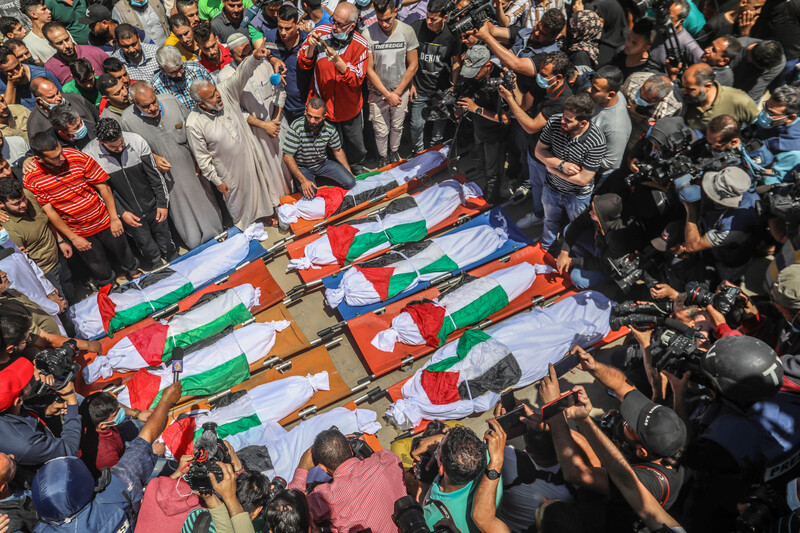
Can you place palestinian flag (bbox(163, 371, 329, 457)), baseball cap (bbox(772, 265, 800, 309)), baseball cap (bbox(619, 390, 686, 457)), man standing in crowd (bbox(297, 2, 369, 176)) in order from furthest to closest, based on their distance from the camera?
man standing in crowd (bbox(297, 2, 369, 176)) → palestinian flag (bbox(163, 371, 329, 457)) → baseball cap (bbox(772, 265, 800, 309)) → baseball cap (bbox(619, 390, 686, 457))

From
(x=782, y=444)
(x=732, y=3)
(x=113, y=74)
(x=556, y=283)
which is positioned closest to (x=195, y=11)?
(x=113, y=74)

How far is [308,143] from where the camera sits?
6.88 metres

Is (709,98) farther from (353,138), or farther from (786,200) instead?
(353,138)

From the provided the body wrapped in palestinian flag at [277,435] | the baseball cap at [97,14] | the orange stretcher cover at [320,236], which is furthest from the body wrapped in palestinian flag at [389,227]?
the baseball cap at [97,14]

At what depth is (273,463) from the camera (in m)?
4.94

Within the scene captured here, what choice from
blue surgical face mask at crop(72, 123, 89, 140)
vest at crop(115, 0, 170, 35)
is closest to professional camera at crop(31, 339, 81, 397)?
blue surgical face mask at crop(72, 123, 89, 140)

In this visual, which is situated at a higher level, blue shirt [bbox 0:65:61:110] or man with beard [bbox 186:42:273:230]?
blue shirt [bbox 0:65:61:110]

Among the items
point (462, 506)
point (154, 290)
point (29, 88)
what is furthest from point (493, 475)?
point (29, 88)

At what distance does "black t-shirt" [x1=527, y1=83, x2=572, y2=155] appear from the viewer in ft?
19.5

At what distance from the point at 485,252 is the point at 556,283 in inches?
33.7

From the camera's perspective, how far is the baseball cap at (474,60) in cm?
623

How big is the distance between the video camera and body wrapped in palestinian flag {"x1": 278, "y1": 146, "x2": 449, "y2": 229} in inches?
132

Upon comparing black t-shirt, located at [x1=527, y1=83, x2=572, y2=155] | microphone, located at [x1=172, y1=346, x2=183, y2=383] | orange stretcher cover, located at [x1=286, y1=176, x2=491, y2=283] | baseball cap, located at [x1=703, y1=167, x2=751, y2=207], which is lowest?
orange stretcher cover, located at [x1=286, y1=176, x2=491, y2=283]

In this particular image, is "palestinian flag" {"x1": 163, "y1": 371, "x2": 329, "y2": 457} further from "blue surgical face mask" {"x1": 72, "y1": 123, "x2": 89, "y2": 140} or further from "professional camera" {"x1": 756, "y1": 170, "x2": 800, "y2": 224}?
"professional camera" {"x1": 756, "y1": 170, "x2": 800, "y2": 224}
